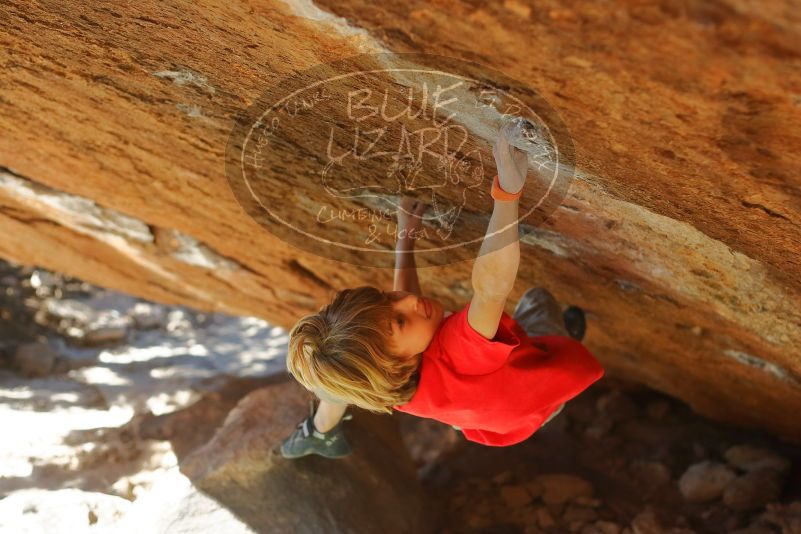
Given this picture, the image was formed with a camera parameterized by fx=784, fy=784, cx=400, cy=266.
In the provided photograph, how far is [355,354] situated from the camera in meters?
1.86

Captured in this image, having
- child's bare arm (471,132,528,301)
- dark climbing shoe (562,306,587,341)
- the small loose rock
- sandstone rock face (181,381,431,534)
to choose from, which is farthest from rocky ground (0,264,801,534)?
child's bare arm (471,132,528,301)

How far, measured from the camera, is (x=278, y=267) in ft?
10.9

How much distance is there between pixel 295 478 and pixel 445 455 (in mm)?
1104

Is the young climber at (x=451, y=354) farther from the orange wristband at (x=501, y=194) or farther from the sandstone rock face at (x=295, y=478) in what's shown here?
the sandstone rock face at (x=295, y=478)

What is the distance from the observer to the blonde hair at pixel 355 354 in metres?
1.86

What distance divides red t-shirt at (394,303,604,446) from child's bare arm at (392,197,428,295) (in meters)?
0.31

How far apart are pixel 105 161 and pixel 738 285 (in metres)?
2.05

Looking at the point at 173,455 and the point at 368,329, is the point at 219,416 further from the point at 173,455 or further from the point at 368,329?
the point at 368,329

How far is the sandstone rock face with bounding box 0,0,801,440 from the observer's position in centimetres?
118

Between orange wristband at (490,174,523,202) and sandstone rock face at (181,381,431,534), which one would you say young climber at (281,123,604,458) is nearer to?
orange wristband at (490,174,523,202)

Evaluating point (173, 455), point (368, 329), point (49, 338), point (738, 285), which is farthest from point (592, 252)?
point (49, 338)

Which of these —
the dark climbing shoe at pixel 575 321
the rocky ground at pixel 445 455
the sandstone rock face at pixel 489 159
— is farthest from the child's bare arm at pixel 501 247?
the rocky ground at pixel 445 455

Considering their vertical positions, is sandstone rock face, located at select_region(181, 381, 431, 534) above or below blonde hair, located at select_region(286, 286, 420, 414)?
below

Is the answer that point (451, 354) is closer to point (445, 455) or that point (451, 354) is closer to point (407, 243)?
point (407, 243)
